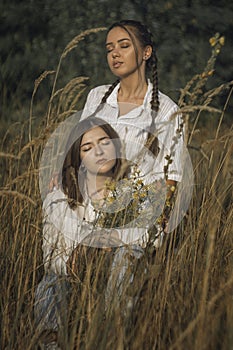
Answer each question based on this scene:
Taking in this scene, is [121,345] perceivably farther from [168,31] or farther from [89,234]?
[168,31]

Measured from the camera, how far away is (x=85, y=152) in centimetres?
205

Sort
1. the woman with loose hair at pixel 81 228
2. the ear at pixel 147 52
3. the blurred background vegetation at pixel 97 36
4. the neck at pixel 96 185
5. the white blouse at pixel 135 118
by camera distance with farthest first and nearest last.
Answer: the blurred background vegetation at pixel 97 36
the ear at pixel 147 52
the white blouse at pixel 135 118
the neck at pixel 96 185
the woman with loose hair at pixel 81 228

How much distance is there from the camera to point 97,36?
555 centimetres

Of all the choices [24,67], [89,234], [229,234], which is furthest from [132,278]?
[24,67]

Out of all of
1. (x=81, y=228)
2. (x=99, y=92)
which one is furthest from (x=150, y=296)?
(x=99, y=92)

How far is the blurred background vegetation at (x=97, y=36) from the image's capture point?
17.6 ft

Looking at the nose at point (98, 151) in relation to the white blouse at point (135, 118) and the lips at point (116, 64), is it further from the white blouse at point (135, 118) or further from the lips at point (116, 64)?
the lips at point (116, 64)

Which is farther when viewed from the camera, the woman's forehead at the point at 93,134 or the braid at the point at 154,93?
the braid at the point at 154,93

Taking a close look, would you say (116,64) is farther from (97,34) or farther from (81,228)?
(97,34)

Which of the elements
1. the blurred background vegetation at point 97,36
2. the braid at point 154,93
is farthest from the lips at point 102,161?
the blurred background vegetation at point 97,36

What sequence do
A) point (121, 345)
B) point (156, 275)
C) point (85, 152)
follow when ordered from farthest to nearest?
point (85, 152) < point (156, 275) < point (121, 345)

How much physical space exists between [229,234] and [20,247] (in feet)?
2.10

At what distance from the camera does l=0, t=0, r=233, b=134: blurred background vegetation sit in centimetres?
535

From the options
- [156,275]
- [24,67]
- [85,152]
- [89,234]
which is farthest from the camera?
[24,67]
